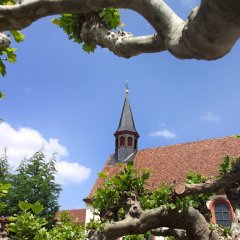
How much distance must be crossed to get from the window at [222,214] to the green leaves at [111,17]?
24825 mm

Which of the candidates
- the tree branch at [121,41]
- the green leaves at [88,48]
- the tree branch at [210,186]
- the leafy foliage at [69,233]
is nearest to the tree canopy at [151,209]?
the tree branch at [210,186]

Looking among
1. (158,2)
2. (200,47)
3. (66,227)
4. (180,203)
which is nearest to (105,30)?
(158,2)

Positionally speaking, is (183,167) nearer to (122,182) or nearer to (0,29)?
(122,182)

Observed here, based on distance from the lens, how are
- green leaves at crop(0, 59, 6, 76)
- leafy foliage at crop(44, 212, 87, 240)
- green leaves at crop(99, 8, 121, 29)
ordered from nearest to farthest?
1. green leaves at crop(99, 8, 121, 29)
2. green leaves at crop(0, 59, 6, 76)
3. leafy foliage at crop(44, 212, 87, 240)

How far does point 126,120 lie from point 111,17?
127 feet

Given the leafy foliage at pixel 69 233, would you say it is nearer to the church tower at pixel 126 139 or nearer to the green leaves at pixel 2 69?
the green leaves at pixel 2 69

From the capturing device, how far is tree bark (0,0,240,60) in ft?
6.10

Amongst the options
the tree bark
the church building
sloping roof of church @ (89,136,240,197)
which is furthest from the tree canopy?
sloping roof of church @ (89,136,240,197)

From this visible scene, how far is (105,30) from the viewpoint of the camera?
4566mm

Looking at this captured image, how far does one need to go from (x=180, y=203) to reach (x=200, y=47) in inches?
214

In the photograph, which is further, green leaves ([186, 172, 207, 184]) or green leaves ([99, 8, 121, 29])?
green leaves ([186, 172, 207, 184])

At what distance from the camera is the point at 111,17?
194 inches

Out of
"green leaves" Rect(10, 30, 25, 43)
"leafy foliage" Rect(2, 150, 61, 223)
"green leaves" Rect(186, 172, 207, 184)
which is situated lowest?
"green leaves" Rect(186, 172, 207, 184)

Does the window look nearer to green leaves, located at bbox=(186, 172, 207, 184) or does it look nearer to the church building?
the church building
